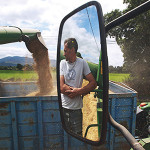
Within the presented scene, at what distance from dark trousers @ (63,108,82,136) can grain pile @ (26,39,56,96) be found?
3.90 metres

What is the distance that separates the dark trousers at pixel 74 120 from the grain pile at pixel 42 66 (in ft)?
12.8

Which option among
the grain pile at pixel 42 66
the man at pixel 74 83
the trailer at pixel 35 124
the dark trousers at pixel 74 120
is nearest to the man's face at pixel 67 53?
the man at pixel 74 83

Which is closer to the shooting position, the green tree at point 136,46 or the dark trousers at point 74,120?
the dark trousers at point 74,120

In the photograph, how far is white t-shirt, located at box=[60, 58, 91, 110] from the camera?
2.49 ft

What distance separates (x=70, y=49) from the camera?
0.81m

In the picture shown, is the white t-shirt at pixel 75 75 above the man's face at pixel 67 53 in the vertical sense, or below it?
below

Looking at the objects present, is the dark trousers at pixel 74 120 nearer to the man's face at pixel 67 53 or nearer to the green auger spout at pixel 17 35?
the man's face at pixel 67 53

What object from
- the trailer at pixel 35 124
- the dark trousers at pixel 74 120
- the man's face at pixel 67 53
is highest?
the man's face at pixel 67 53

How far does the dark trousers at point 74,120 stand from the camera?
0.82 metres

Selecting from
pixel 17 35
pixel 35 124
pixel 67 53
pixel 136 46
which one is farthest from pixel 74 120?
pixel 136 46

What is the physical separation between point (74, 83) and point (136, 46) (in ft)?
36.2

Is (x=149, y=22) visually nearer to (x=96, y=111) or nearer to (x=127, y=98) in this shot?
(x=127, y=98)

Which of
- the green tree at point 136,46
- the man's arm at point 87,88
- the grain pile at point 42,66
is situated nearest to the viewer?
the man's arm at point 87,88

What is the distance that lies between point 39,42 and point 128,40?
27.8ft
